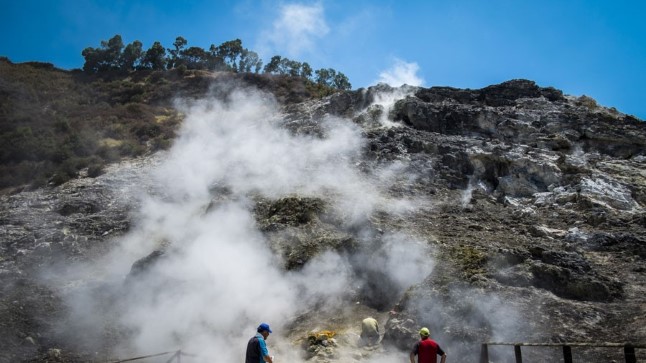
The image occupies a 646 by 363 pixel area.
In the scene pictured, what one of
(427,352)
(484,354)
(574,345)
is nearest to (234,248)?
(484,354)

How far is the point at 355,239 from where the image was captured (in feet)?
42.2

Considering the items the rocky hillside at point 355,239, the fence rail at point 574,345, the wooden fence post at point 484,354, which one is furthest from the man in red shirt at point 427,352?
the rocky hillside at point 355,239

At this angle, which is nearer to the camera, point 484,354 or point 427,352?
point 427,352

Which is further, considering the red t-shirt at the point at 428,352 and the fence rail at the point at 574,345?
the red t-shirt at the point at 428,352

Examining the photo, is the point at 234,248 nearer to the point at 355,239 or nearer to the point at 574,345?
Answer: the point at 355,239

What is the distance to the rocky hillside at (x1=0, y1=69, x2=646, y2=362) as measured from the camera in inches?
374

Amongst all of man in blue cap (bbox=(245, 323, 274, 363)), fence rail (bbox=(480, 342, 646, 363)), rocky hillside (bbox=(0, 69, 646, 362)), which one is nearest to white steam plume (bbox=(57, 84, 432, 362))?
rocky hillside (bbox=(0, 69, 646, 362))

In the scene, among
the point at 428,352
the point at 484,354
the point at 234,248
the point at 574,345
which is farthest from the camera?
the point at 234,248

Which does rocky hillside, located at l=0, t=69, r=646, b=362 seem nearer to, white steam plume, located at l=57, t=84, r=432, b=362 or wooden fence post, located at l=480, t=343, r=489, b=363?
white steam plume, located at l=57, t=84, r=432, b=362

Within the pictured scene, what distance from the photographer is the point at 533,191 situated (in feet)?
50.9

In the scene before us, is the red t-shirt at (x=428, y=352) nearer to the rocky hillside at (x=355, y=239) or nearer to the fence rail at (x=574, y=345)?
the fence rail at (x=574, y=345)

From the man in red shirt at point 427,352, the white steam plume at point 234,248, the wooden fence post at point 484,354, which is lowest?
the wooden fence post at point 484,354

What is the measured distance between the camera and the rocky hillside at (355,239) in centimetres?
951

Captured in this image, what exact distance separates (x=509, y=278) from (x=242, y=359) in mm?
6080
